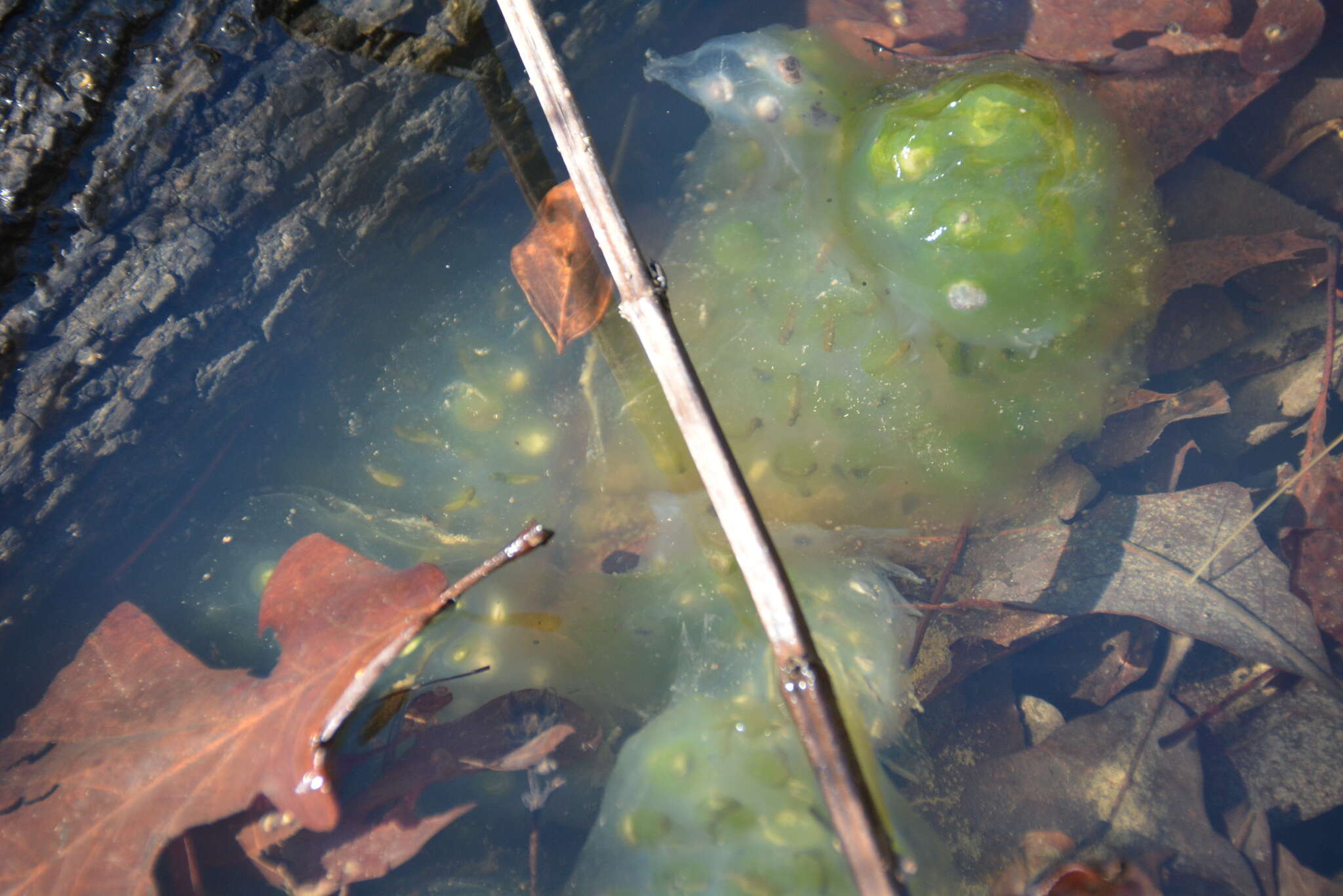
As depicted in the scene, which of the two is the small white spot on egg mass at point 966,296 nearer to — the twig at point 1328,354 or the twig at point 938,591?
the twig at point 938,591

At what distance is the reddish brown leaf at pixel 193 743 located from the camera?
1526 millimetres

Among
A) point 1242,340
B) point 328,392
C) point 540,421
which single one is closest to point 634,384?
point 540,421

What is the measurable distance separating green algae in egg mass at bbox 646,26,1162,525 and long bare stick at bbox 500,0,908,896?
2.35 feet

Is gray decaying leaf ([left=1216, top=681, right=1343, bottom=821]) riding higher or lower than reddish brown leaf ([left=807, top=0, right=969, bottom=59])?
lower

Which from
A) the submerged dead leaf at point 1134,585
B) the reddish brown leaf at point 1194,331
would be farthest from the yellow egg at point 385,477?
the reddish brown leaf at point 1194,331

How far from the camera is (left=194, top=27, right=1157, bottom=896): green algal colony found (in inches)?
72.6

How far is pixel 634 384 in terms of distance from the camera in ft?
6.75

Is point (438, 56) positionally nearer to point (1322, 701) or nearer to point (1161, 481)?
point (1161, 481)

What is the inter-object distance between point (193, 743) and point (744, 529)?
62.1 inches

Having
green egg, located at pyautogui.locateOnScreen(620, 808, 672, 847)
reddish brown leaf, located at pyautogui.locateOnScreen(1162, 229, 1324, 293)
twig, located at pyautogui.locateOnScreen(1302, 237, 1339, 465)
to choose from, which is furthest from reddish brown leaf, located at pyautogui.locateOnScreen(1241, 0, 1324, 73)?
green egg, located at pyautogui.locateOnScreen(620, 808, 672, 847)

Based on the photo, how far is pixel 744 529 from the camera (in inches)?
47.0

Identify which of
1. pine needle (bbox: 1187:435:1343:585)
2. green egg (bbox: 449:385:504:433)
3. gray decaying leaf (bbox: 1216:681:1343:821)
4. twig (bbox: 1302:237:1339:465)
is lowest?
gray decaying leaf (bbox: 1216:681:1343:821)

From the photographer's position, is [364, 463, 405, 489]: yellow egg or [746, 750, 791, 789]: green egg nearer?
[746, 750, 791, 789]: green egg

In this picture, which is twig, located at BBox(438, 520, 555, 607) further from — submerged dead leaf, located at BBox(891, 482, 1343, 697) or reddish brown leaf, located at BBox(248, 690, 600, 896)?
submerged dead leaf, located at BBox(891, 482, 1343, 697)
